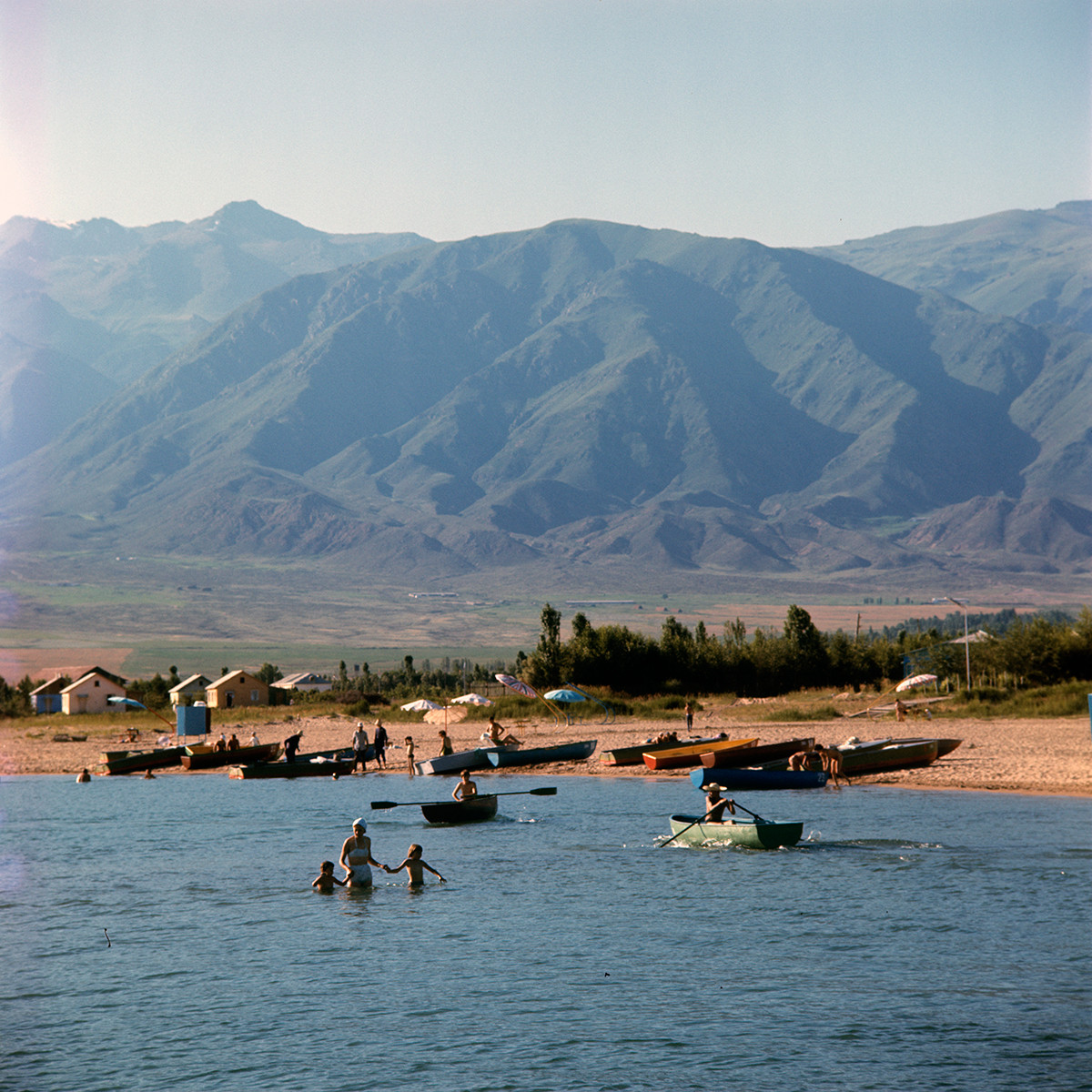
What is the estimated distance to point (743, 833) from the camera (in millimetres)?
35281

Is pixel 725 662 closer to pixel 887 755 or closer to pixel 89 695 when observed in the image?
pixel 887 755

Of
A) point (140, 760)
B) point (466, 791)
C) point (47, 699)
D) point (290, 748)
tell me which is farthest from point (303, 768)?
point (47, 699)

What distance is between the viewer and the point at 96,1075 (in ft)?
62.7

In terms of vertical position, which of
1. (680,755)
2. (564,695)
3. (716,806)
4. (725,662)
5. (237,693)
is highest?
(237,693)

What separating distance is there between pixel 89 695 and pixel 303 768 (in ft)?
174

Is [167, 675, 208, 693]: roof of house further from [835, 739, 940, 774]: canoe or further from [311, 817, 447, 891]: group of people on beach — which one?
[311, 817, 447, 891]: group of people on beach

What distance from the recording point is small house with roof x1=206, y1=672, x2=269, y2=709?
3974 inches

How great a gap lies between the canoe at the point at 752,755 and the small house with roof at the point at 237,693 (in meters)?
58.9

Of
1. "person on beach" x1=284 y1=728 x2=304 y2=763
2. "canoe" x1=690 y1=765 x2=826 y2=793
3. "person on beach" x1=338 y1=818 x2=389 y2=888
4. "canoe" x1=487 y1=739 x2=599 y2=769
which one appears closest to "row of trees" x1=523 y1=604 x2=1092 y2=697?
"person on beach" x1=284 y1=728 x2=304 y2=763

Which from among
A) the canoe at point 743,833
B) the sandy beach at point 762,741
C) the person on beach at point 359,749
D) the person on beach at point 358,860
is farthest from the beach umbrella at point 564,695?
the person on beach at point 358,860

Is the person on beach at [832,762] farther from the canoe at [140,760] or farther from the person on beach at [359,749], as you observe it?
the canoe at [140,760]

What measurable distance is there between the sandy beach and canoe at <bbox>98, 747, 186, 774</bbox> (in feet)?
2.24

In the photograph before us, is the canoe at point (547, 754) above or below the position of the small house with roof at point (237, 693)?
below

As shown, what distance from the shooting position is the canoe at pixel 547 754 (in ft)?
181
